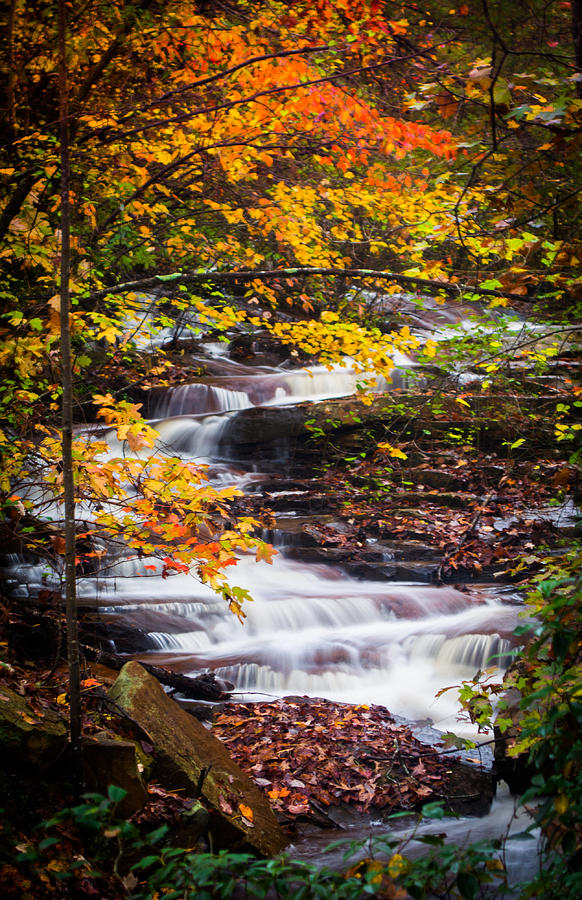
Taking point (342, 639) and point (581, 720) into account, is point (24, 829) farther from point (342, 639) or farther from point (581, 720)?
point (342, 639)

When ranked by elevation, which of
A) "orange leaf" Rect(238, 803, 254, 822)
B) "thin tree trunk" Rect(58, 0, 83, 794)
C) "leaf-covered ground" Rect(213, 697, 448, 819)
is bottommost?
"leaf-covered ground" Rect(213, 697, 448, 819)

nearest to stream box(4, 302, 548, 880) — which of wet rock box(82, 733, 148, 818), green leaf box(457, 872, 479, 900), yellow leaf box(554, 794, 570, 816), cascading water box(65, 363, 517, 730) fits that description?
cascading water box(65, 363, 517, 730)

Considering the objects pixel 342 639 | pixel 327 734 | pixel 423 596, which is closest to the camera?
pixel 327 734

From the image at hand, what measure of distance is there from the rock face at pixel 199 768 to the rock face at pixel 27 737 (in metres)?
0.74

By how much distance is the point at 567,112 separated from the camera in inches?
115

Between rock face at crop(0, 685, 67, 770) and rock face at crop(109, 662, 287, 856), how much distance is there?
2.42ft

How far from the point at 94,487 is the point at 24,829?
5.89 ft

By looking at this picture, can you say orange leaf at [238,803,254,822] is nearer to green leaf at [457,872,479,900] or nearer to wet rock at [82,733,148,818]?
wet rock at [82,733,148,818]

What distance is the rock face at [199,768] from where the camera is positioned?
332cm

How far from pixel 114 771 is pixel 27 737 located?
48 centimetres

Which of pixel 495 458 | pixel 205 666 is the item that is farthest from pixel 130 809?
pixel 495 458

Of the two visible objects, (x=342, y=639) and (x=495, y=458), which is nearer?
(x=342, y=639)

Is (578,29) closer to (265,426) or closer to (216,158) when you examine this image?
(216,158)

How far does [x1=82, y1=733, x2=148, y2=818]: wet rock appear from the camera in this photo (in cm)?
288
